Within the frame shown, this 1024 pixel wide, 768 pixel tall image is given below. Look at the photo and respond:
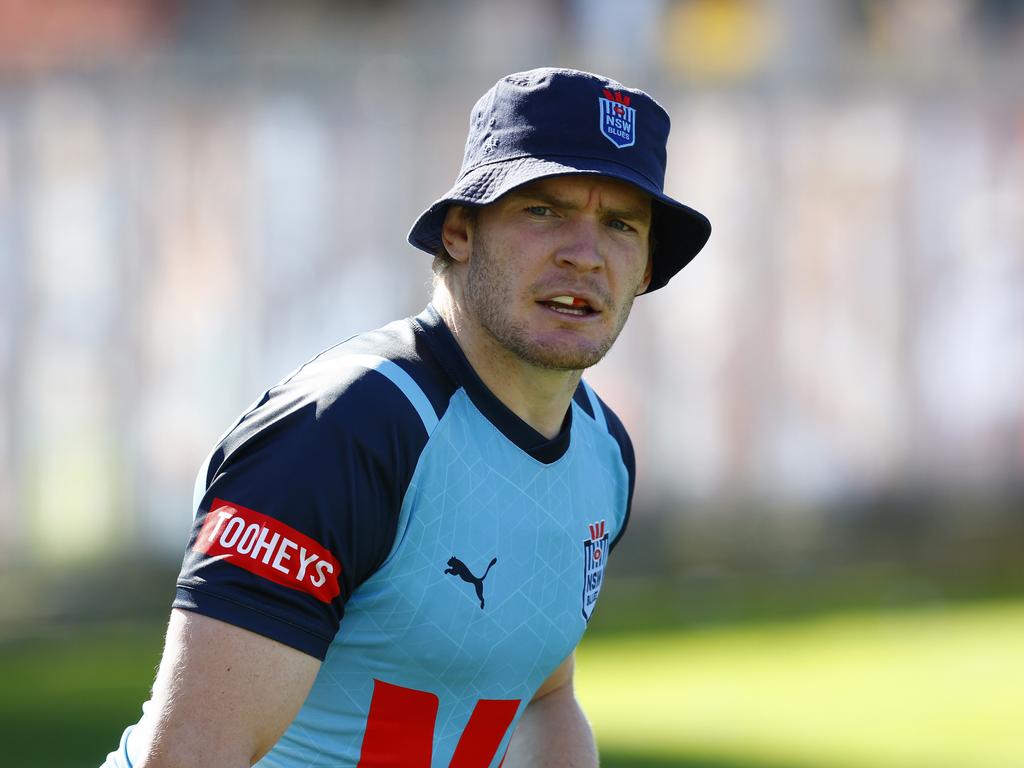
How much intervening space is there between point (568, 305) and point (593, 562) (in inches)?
25.0

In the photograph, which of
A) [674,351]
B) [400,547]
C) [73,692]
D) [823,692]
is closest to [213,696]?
[400,547]

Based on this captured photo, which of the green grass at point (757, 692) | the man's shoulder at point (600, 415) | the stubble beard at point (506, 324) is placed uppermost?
the stubble beard at point (506, 324)

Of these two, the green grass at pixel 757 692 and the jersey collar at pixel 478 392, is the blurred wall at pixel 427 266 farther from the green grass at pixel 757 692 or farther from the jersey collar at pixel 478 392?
the jersey collar at pixel 478 392

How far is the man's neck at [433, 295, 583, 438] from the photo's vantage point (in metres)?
3.50

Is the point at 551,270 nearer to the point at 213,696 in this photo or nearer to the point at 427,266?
the point at 213,696

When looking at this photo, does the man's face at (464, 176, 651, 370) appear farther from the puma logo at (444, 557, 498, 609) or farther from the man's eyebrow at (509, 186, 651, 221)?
the puma logo at (444, 557, 498, 609)

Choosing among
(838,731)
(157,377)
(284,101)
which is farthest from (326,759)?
(284,101)

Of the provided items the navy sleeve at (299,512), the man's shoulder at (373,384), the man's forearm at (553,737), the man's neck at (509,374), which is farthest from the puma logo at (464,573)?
the man's forearm at (553,737)

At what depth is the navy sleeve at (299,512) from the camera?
9.57 ft

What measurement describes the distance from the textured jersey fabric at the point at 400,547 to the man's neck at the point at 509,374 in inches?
1.8

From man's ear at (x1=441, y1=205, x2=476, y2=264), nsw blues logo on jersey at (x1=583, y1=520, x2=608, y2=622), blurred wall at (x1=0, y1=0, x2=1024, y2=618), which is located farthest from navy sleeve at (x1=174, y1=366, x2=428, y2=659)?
blurred wall at (x1=0, y1=0, x2=1024, y2=618)

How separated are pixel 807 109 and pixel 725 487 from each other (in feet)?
8.93

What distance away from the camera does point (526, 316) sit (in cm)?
343

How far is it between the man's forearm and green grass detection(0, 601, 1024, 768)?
3145 mm
